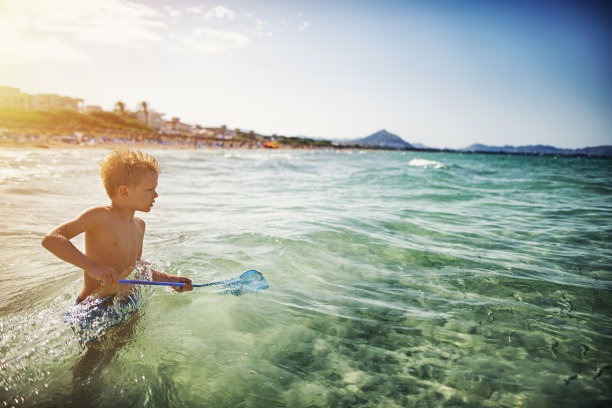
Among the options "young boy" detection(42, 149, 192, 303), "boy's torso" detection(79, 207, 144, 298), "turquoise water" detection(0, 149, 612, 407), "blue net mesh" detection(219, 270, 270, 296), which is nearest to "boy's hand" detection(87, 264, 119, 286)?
"young boy" detection(42, 149, 192, 303)

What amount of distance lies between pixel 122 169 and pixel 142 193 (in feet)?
0.72

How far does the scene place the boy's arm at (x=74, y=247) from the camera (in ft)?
6.20

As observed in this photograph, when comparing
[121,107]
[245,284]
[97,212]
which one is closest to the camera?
[97,212]

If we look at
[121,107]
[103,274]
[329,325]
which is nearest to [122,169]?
[103,274]

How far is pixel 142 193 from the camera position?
7.63 feet

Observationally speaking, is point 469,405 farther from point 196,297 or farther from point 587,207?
point 587,207

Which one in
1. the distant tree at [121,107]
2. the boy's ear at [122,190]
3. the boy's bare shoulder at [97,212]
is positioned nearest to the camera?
the boy's bare shoulder at [97,212]

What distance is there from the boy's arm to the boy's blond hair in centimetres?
23

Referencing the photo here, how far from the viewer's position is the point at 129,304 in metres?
2.52

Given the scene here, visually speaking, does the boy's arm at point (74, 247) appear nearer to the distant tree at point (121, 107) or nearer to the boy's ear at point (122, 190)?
the boy's ear at point (122, 190)

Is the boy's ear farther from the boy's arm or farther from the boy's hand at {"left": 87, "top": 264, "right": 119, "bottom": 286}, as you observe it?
the boy's hand at {"left": 87, "top": 264, "right": 119, "bottom": 286}

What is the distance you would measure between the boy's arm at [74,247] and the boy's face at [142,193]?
0.75 ft

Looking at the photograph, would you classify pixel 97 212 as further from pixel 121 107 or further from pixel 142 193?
pixel 121 107

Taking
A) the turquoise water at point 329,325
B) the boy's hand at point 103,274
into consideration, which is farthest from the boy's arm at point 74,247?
the turquoise water at point 329,325
